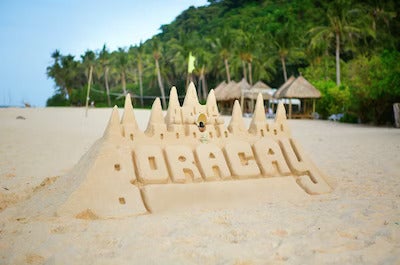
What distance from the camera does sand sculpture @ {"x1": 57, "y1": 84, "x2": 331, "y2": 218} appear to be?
4906 mm

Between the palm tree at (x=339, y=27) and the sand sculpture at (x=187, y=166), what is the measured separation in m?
26.9

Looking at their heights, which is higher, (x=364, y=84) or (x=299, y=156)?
(x=364, y=84)

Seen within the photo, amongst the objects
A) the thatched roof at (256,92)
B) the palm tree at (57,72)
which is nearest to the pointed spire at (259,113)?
the thatched roof at (256,92)

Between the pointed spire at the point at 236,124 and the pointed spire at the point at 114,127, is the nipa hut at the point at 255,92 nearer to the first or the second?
the pointed spire at the point at 236,124

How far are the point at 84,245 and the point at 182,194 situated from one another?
1.74m

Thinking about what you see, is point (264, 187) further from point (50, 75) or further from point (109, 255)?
point (50, 75)

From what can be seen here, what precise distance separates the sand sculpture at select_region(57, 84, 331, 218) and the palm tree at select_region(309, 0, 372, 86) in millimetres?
Answer: 26872

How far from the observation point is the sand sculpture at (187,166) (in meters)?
4.91

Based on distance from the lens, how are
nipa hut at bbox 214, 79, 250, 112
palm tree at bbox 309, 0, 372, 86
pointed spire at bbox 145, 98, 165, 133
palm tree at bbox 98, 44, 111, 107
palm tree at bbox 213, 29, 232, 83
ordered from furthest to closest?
palm tree at bbox 98, 44, 111, 107
palm tree at bbox 213, 29, 232, 83
nipa hut at bbox 214, 79, 250, 112
palm tree at bbox 309, 0, 372, 86
pointed spire at bbox 145, 98, 165, 133

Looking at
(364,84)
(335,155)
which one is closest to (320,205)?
(335,155)

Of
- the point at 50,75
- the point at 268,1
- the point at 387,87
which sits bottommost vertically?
the point at 387,87

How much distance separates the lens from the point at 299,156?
6445 millimetres

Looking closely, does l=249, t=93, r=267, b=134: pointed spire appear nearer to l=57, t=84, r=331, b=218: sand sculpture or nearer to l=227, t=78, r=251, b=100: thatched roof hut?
l=57, t=84, r=331, b=218: sand sculpture

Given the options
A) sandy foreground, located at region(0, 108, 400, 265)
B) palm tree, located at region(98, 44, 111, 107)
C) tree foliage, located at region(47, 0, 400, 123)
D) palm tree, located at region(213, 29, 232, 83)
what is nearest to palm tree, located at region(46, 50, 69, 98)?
tree foliage, located at region(47, 0, 400, 123)
